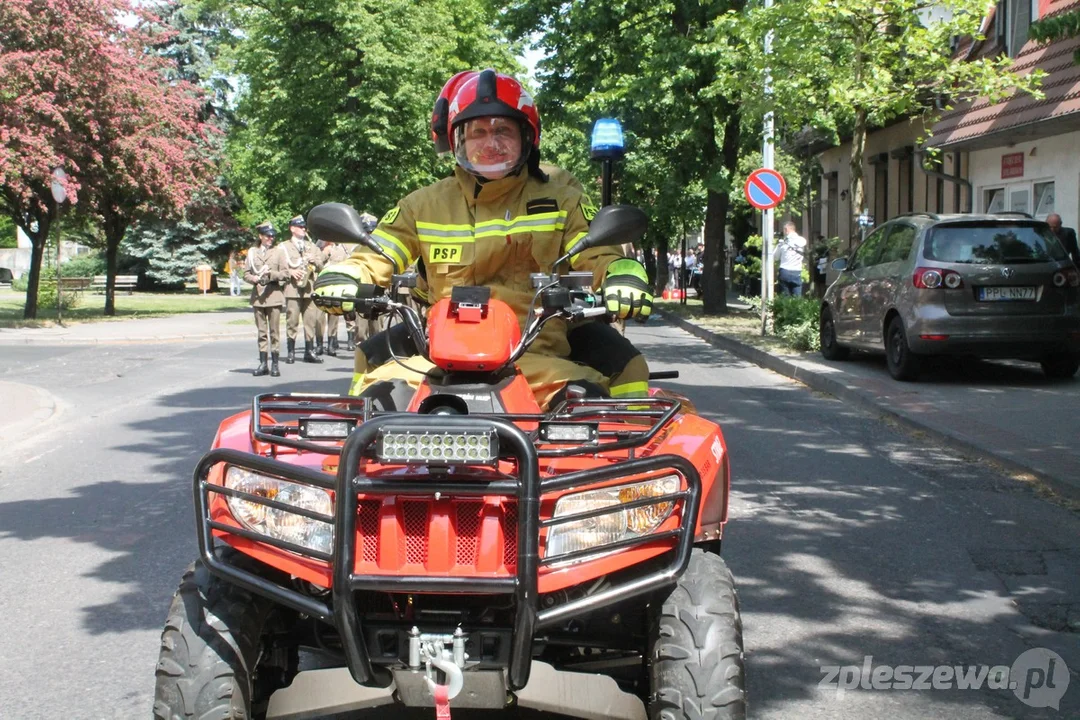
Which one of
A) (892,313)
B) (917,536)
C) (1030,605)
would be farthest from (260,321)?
(1030,605)

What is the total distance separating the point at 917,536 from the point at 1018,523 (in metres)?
0.75

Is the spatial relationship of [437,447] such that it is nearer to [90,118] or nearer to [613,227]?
[613,227]

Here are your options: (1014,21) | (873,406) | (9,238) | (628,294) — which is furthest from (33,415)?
(9,238)

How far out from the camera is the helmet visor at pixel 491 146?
14.5 feet

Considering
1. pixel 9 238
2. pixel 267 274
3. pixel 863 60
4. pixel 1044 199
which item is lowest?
pixel 267 274

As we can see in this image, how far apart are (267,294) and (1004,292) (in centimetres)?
911

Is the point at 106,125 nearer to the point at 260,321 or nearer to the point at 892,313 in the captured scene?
the point at 260,321

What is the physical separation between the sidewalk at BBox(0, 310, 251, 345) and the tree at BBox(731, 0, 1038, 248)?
1207cm

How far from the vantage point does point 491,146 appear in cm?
444

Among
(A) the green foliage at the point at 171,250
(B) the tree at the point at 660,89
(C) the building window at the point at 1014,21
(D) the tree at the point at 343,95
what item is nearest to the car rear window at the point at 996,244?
(C) the building window at the point at 1014,21

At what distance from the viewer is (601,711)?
324 cm

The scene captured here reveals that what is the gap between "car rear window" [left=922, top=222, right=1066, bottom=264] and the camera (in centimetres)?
1368

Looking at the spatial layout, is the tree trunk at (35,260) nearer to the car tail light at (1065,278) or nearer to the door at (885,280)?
the door at (885,280)

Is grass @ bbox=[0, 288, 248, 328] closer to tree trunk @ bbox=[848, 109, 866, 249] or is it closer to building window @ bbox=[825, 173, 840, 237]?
tree trunk @ bbox=[848, 109, 866, 249]
